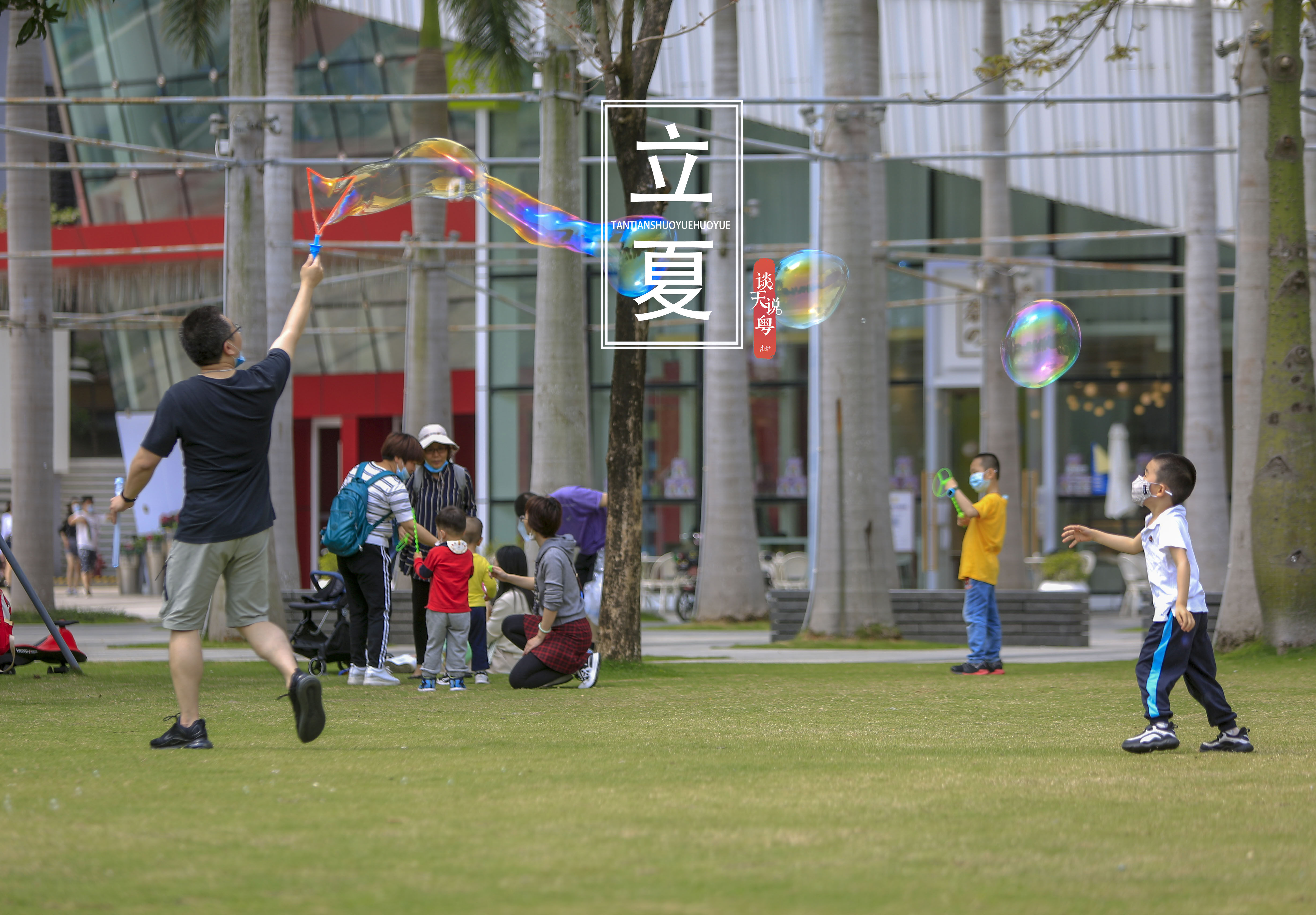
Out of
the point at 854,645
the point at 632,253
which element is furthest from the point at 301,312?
the point at 854,645

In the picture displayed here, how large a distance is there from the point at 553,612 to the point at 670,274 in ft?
10.3

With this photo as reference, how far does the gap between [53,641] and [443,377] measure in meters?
13.6

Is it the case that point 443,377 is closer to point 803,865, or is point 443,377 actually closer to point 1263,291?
point 1263,291

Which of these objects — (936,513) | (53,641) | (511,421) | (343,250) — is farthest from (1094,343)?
(53,641)

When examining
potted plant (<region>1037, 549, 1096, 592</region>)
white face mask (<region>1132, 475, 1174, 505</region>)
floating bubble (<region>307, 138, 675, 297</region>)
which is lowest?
potted plant (<region>1037, 549, 1096, 592</region>)

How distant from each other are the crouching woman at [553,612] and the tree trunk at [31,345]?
1210cm

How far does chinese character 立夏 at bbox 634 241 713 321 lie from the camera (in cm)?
1286

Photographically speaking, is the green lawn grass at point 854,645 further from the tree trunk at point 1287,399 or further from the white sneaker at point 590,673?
the white sneaker at point 590,673

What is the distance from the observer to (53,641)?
42.7ft

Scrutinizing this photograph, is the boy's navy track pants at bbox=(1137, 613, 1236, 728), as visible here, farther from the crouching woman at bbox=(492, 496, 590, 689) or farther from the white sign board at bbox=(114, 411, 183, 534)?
the white sign board at bbox=(114, 411, 183, 534)

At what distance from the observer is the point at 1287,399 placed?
14.4 m

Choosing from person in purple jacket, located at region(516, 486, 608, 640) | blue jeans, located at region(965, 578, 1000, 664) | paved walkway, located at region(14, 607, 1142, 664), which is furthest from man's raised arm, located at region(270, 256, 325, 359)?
paved walkway, located at region(14, 607, 1142, 664)

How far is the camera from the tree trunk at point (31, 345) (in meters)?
21.5

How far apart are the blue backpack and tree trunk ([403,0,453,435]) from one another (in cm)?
1397
